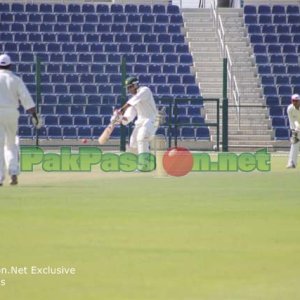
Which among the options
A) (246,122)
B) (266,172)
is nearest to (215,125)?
(246,122)

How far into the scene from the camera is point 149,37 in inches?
1519

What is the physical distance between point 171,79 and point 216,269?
29126 millimetres

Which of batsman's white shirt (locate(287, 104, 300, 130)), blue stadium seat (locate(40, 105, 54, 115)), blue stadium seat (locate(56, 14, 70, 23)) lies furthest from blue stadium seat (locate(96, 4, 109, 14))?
batsman's white shirt (locate(287, 104, 300, 130))

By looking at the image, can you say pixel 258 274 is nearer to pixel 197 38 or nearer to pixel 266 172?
pixel 266 172

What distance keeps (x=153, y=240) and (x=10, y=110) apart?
24.6 feet

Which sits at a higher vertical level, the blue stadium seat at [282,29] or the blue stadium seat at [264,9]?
the blue stadium seat at [264,9]

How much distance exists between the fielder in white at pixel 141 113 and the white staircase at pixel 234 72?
39.4 feet

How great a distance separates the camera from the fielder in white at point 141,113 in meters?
22.0

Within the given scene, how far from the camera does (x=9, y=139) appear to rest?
17188mm

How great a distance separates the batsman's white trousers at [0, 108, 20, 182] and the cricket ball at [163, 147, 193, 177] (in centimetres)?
418

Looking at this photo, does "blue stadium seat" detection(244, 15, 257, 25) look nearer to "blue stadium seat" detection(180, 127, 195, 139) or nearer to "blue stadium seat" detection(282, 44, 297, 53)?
"blue stadium seat" detection(282, 44, 297, 53)

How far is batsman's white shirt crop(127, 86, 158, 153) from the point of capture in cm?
2206

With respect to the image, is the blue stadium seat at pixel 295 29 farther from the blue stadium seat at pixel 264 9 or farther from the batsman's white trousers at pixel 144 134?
the batsman's white trousers at pixel 144 134

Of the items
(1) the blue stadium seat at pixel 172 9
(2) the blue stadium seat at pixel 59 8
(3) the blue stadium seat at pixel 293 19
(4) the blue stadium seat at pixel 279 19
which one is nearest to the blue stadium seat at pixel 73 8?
(2) the blue stadium seat at pixel 59 8
